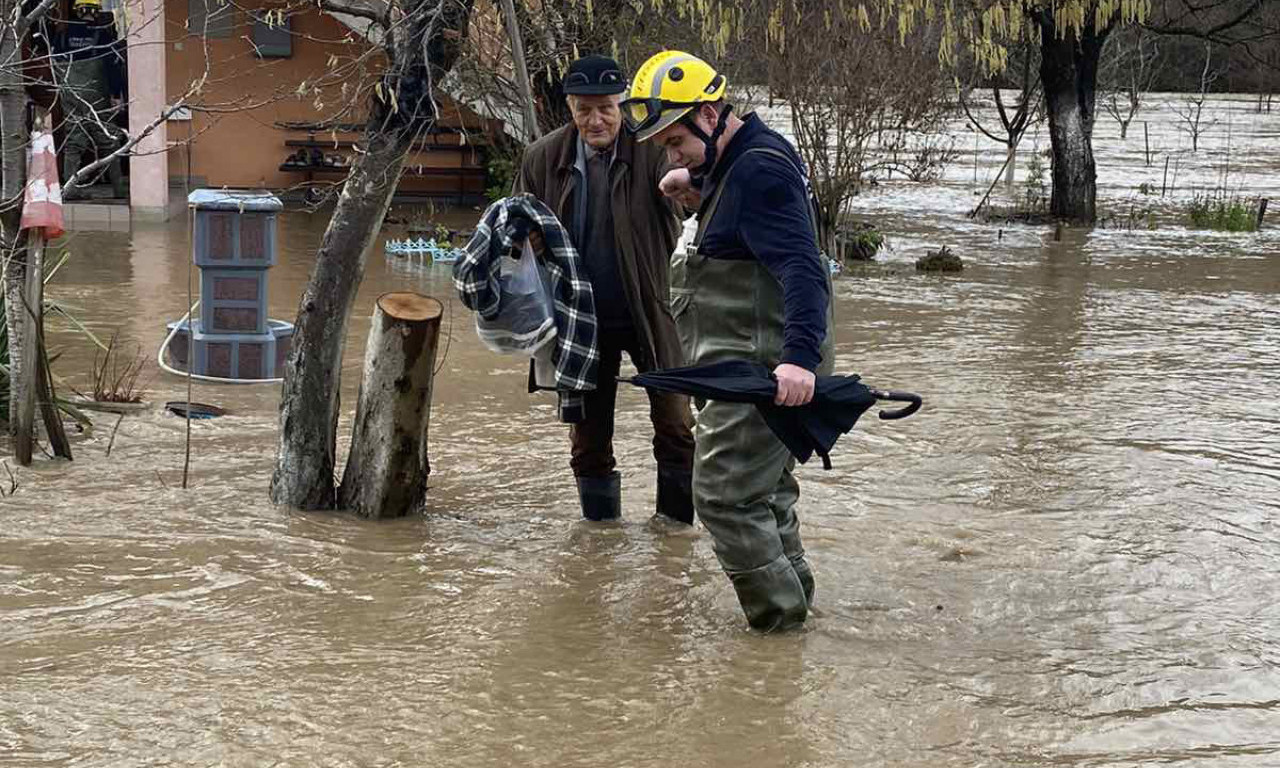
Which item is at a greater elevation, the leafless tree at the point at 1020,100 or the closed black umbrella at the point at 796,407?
the leafless tree at the point at 1020,100

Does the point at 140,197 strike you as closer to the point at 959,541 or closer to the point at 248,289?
the point at 248,289

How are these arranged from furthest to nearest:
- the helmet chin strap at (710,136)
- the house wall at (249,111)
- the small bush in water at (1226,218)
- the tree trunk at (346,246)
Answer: the small bush in water at (1226,218) → the house wall at (249,111) → the tree trunk at (346,246) → the helmet chin strap at (710,136)

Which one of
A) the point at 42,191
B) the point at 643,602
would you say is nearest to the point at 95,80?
the point at 42,191

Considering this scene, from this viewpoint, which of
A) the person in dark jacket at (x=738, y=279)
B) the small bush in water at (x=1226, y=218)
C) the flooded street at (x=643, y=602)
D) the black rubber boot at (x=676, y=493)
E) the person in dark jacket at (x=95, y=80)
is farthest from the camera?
the small bush in water at (x=1226, y=218)

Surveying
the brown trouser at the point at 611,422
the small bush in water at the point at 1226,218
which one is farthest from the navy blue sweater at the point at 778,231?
the small bush in water at the point at 1226,218

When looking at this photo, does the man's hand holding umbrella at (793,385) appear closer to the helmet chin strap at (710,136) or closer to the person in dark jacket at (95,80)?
the helmet chin strap at (710,136)

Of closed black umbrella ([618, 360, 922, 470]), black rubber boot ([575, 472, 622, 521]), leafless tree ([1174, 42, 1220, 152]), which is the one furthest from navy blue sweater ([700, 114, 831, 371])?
leafless tree ([1174, 42, 1220, 152])

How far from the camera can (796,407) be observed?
4.39m

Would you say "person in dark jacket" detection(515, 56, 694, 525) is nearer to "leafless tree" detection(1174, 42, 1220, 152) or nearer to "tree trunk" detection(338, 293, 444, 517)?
"tree trunk" detection(338, 293, 444, 517)

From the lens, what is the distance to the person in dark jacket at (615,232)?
5.68 m

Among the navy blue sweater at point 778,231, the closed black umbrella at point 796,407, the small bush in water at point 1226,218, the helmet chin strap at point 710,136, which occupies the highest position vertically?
the helmet chin strap at point 710,136

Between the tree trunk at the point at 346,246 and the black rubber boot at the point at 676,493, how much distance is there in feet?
4.13

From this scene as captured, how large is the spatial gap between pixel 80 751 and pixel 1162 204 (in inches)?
854

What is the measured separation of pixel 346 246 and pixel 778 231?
214 cm
